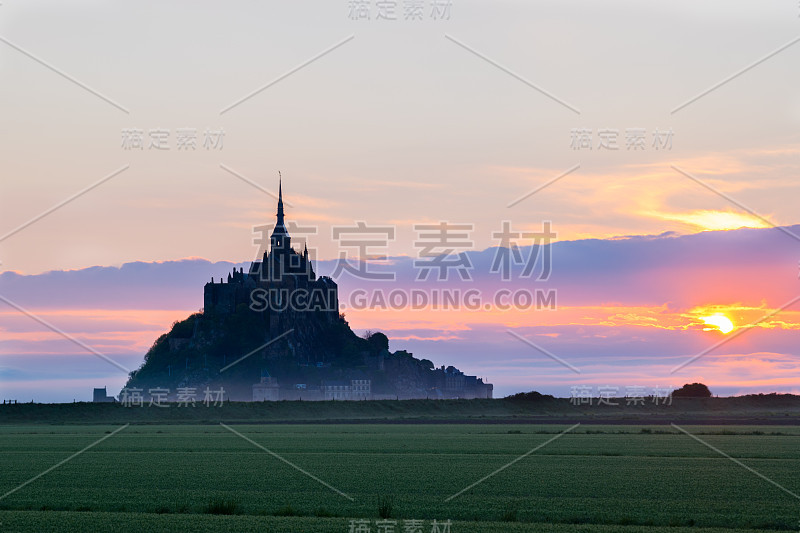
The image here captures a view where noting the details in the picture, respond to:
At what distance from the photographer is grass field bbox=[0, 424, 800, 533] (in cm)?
2772

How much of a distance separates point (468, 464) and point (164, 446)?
2603cm

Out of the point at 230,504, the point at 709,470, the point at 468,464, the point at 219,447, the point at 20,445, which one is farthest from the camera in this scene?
the point at 20,445

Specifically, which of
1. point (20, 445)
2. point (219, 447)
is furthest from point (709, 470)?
point (20, 445)

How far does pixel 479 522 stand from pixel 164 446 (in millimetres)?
40633

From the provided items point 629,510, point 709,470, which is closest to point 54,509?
point 629,510

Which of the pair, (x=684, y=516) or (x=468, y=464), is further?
(x=468, y=464)

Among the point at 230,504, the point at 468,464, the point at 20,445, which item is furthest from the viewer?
the point at 20,445

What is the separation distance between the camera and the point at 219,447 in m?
61.3

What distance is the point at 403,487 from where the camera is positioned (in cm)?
3575

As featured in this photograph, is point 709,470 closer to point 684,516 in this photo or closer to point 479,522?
point 684,516

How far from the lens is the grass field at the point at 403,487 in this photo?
27.7 meters

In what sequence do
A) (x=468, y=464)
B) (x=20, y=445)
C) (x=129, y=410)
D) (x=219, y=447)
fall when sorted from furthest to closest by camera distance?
(x=129, y=410), (x=20, y=445), (x=219, y=447), (x=468, y=464)

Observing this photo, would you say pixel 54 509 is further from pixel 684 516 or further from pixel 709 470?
pixel 709 470

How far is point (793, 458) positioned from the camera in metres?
50.1
